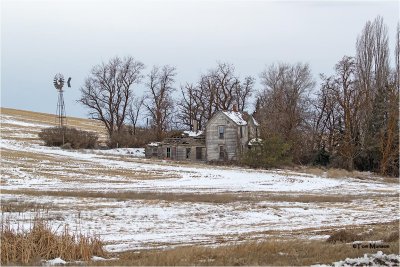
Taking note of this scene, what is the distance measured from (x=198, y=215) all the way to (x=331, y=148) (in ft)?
161

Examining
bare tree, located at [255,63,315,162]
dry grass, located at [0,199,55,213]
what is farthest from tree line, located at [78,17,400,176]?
dry grass, located at [0,199,55,213]

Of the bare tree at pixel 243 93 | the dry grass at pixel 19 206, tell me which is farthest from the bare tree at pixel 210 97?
the dry grass at pixel 19 206

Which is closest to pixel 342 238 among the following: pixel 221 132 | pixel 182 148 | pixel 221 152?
pixel 221 132

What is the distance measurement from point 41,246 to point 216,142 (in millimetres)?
56749

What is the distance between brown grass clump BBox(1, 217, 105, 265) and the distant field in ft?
5.17

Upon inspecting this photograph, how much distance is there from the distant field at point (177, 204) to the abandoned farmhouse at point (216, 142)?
10315 mm

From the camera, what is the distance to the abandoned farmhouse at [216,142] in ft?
219

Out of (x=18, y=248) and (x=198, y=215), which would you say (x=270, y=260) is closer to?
(x=18, y=248)

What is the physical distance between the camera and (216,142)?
6750 centimetres

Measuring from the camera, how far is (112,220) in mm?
19781

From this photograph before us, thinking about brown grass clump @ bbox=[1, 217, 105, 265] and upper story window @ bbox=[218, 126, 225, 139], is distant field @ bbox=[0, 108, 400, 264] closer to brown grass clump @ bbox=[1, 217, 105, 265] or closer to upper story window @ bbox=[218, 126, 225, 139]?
brown grass clump @ bbox=[1, 217, 105, 265]

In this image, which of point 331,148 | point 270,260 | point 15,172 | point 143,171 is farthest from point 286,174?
point 270,260

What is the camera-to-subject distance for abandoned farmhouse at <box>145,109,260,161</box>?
6688 centimetres

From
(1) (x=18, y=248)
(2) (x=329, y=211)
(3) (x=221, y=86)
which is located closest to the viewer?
(1) (x=18, y=248)
